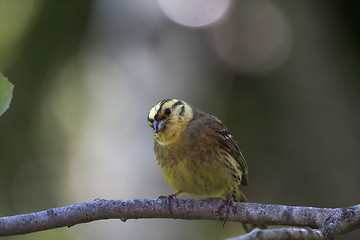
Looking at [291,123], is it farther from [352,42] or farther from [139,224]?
[139,224]

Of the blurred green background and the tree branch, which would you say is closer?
the tree branch

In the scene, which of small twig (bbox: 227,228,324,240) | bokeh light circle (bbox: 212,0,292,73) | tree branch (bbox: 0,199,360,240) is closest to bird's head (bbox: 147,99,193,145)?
Answer: tree branch (bbox: 0,199,360,240)

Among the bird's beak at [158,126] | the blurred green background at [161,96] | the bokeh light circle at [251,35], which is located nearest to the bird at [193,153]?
the bird's beak at [158,126]

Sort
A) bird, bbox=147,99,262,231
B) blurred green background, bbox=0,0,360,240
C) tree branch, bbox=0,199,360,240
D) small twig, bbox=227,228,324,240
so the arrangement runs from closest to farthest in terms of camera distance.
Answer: small twig, bbox=227,228,324,240 → tree branch, bbox=0,199,360,240 → bird, bbox=147,99,262,231 → blurred green background, bbox=0,0,360,240

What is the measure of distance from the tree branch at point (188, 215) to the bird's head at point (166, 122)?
94cm

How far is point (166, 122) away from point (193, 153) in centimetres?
45

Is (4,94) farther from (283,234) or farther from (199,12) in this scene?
(199,12)

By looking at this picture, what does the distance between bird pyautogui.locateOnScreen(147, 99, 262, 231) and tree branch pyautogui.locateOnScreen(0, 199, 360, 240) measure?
52cm

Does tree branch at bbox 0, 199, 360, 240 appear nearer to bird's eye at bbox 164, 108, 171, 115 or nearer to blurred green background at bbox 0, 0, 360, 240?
bird's eye at bbox 164, 108, 171, 115

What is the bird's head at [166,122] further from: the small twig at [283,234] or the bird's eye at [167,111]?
the small twig at [283,234]

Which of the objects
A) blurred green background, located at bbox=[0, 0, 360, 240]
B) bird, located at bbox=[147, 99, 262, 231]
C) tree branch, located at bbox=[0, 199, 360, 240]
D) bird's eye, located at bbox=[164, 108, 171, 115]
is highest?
blurred green background, located at bbox=[0, 0, 360, 240]

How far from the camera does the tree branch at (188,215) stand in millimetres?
3127

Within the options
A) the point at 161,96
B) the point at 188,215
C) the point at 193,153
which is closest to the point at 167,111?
the point at 193,153

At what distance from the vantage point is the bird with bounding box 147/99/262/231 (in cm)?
462
